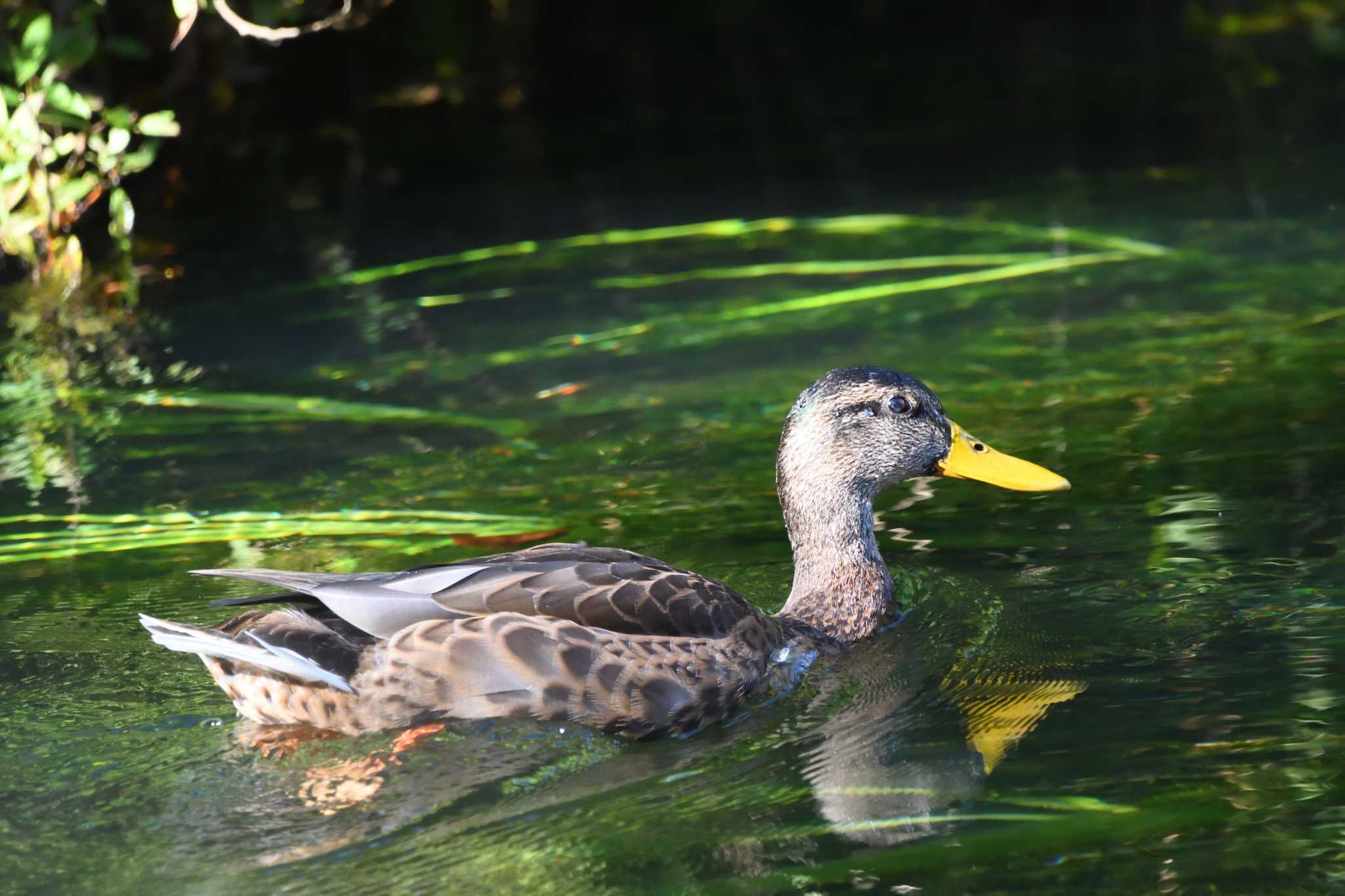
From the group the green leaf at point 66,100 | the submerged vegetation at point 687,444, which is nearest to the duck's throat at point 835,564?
the submerged vegetation at point 687,444

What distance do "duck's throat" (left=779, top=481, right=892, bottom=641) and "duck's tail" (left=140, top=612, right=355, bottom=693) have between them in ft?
4.92

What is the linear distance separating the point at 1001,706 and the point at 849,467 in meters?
1.22

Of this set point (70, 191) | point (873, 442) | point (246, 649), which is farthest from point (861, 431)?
point (70, 191)

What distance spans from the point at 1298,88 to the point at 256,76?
26.0 ft

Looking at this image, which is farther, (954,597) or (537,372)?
(537,372)

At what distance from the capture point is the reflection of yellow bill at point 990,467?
19.2ft

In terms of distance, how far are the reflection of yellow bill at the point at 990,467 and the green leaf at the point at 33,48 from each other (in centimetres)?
521

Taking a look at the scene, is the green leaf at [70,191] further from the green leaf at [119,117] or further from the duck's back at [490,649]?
the duck's back at [490,649]

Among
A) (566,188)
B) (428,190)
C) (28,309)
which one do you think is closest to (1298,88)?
(566,188)

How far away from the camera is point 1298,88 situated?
14148 mm

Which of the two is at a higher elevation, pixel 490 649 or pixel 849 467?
pixel 849 467

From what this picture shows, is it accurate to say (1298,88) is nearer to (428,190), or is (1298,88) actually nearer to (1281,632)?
(428,190)

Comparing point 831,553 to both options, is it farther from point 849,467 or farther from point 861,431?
point 861,431

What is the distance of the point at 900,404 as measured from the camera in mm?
5844
